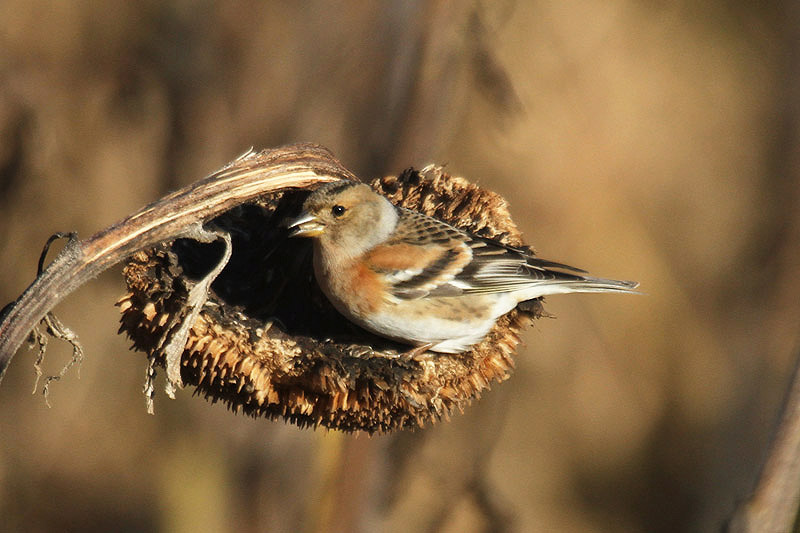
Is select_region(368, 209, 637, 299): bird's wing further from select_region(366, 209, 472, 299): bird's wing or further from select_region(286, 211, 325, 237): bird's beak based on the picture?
select_region(286, 211, 325, 237): bird's beak

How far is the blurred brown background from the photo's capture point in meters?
5.07

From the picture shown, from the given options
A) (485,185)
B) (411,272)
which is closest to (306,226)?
(411,272)

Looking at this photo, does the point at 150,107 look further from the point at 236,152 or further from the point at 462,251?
the point at 462,251

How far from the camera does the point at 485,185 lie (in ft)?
18.0

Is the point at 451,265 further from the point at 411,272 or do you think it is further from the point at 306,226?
the point at 306,226

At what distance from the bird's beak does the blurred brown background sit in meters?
1.90

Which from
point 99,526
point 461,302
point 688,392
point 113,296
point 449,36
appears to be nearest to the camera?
point 461,302

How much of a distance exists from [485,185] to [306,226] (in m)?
2.61

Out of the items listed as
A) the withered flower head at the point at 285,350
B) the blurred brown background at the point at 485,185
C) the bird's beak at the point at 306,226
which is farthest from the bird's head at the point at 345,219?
the blurred brown background at the point at 485,185

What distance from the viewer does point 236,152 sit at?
17.1 ft

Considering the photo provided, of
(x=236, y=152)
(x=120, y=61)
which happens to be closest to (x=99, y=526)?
(x=236, y=152)

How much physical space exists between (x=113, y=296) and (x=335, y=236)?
2.79 meters

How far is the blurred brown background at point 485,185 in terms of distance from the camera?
200 inches

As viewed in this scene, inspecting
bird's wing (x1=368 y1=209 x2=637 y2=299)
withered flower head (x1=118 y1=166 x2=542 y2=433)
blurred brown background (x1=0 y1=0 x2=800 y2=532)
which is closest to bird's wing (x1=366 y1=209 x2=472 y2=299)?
bird's wing (x1=368 y1=209 x2=637 y2=299)
